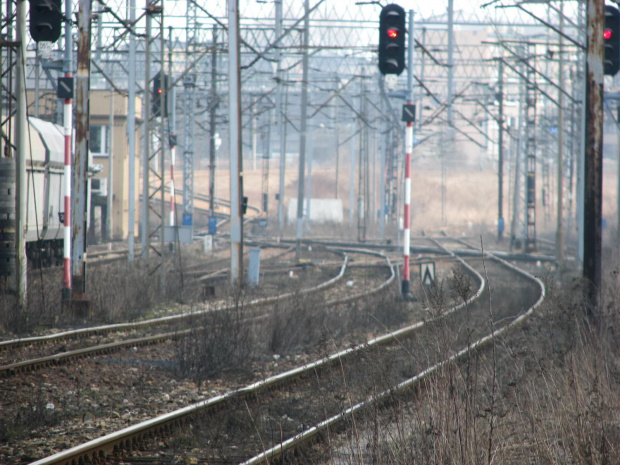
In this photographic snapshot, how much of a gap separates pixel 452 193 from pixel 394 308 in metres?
65.0

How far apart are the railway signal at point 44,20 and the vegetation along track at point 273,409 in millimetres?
6622

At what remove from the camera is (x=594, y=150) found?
10.5 metres

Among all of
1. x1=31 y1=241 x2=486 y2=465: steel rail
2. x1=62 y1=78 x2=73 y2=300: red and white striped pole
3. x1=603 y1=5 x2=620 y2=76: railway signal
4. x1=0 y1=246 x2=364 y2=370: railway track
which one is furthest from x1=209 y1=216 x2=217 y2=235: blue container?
x1=31 y1=241 x2=486 y2=465: steel rail

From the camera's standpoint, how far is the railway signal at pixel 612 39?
11770mm

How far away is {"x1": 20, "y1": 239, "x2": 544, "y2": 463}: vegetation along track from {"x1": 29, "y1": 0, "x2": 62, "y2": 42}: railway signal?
6.62m

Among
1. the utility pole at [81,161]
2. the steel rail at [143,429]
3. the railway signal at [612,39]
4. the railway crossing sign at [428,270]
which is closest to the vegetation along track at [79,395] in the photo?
the steel rail at [143,429]

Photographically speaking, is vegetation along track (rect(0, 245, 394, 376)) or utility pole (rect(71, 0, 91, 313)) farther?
utility pole (rect(71, 0, 91, 313))

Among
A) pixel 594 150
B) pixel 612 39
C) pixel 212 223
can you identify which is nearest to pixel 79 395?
pixel 594 150

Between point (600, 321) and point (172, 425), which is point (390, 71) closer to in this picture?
point (600, 321)

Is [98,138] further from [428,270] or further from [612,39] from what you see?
[612,39]

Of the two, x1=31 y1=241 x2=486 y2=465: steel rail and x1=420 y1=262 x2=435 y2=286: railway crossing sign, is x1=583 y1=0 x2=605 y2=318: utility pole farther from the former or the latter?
x1=420 y1=262 x2=435 y2=286: railway crossing sign

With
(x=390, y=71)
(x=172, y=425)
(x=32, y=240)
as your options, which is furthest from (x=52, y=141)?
(x=172, y=425)

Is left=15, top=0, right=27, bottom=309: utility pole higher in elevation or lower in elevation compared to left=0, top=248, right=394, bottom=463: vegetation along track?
higher

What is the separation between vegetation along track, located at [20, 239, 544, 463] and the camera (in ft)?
18.8
